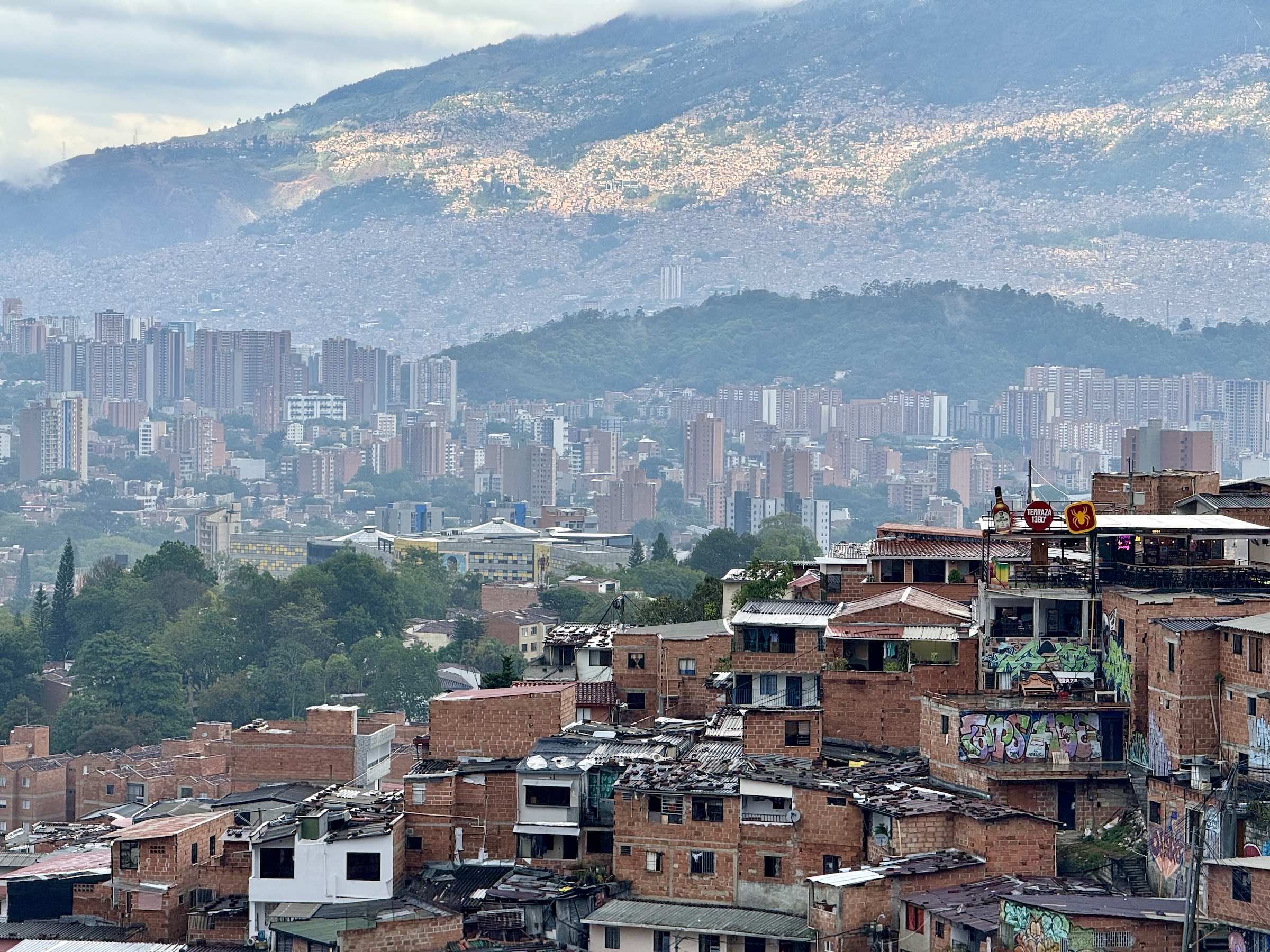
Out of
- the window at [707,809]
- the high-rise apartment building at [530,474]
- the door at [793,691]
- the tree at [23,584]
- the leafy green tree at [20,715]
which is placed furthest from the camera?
the high-rise apartment building at [530,474]

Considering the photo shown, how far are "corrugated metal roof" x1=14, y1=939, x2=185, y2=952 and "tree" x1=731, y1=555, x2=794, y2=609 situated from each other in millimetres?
8037

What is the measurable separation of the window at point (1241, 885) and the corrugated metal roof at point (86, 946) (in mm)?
9058

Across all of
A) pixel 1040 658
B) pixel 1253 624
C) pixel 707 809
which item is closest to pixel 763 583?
pixel 1040 658

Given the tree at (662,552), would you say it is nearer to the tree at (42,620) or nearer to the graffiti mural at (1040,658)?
the tree at (42,620)

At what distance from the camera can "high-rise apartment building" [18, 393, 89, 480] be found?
16225cm

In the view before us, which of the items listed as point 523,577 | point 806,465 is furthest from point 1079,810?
point 806,465

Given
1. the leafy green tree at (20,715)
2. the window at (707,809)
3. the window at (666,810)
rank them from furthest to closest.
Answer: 1. the leafy green tree at (20,715)
2. the window at (666,810)
3. the window at (707,809)

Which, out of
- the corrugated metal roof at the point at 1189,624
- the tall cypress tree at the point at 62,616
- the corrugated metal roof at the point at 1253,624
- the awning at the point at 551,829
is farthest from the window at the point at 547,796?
the tall cypress tree at the point at 62,616

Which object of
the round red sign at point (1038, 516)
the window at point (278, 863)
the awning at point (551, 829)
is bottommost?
the window at point (278, 863)

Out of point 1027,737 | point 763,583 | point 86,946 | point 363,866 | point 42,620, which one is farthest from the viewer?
point 42,620

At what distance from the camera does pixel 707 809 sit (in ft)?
66.9

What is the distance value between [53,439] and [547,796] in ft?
482

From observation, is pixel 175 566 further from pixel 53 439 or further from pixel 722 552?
pixel 53 439

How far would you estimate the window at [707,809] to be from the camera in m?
20.3
